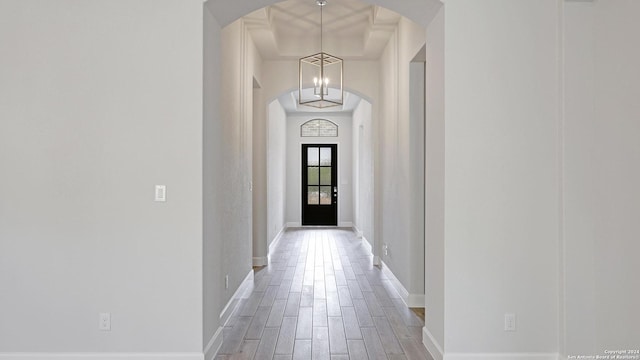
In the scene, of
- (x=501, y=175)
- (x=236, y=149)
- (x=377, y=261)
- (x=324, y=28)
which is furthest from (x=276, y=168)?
(x=501, y=175)

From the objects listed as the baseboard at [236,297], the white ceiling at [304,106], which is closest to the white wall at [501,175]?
the baseboard at [236,297]

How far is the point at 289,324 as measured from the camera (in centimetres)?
372

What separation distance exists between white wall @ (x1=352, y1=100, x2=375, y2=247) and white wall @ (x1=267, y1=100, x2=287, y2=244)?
1.69m

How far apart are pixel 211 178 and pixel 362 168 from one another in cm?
629

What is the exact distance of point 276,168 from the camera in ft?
28.9

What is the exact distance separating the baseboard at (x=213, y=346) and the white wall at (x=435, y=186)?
4.95ft

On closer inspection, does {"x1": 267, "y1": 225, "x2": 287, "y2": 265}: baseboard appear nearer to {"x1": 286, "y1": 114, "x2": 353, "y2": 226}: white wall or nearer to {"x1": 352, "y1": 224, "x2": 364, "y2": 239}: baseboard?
{"x1": 286, "y1": 114, "x2": 353, "y2": 226}: white wall

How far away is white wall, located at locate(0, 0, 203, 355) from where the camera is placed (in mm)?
2797

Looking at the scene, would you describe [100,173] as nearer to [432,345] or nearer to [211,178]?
[211,178]

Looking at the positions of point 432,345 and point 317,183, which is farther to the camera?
point 317,183

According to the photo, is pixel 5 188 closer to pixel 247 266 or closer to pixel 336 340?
pixel 336 340

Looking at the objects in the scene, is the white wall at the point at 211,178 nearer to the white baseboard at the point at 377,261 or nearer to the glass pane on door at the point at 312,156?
the white baseboard at the point at 377,261

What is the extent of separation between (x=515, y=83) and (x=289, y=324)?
2.54 meters

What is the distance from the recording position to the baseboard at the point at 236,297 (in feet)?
12.3
